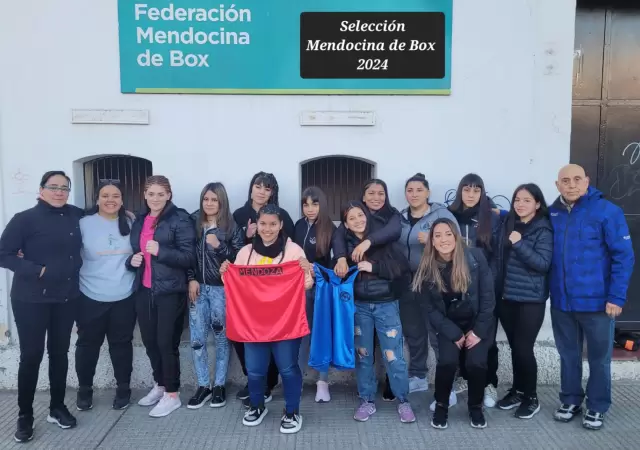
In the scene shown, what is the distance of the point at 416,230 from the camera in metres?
4.68

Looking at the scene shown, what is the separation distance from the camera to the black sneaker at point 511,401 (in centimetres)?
473

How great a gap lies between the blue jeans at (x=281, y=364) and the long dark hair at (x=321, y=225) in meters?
0.84

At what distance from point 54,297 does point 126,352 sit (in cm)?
97

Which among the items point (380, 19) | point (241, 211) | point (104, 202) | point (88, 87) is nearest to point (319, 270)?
point (241, 211)

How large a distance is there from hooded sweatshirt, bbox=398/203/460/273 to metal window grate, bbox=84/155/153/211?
9.55 feet

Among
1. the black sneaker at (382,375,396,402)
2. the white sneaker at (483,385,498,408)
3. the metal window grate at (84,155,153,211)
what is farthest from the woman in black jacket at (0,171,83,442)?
the white sneaker at (483,385,498,408)

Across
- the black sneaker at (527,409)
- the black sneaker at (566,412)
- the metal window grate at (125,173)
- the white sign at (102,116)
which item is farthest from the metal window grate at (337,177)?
the black sneaker at (566,412)

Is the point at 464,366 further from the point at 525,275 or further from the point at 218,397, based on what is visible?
the point at 218,397

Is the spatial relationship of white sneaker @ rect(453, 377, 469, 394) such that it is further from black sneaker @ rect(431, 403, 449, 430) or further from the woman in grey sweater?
the woman in grey sweater

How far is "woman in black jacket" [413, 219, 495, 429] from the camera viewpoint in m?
4.14

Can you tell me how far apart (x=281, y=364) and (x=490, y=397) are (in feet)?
6.82

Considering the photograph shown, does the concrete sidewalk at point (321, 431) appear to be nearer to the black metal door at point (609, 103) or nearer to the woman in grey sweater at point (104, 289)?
the woman in grey sweater at point (104, 289)

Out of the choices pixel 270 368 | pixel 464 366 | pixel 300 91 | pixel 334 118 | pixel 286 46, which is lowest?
pixel 270 368

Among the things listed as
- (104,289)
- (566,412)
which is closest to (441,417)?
(566,412)
